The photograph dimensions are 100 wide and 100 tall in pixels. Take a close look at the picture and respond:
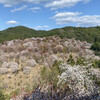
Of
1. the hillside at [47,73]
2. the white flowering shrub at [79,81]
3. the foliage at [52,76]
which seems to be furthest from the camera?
the foliage at [52,76]

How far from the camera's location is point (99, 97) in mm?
5680

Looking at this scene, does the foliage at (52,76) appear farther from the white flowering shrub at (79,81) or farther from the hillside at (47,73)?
the white flowering shrub at (79,81)

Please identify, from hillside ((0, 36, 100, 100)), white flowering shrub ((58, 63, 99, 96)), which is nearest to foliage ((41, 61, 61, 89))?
hillside ((0, 36, 100, 100))

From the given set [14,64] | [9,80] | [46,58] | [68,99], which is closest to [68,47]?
[46,58]

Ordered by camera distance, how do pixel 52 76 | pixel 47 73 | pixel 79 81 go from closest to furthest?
pixel 79 81 < pixel 52 76 < pixel 47 73

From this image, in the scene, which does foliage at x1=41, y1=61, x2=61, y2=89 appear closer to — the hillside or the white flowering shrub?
the hillside

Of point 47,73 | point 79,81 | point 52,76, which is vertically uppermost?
point 79,81

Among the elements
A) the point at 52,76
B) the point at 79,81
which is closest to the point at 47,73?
the point at 52,76

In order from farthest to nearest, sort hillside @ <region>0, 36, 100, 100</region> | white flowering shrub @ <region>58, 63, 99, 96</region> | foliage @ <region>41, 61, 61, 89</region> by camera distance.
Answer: foliage @ <region>41, 61, 61, 89</region>, hillside @ <region>0, 36, 100, 100</region>, white flowering shrub @ <region>58, 63, 99, 96</region>

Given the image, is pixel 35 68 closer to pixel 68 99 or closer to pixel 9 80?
pixel 9 80

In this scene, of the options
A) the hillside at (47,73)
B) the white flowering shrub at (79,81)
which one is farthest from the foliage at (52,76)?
the white flowering shrub at (79,81)

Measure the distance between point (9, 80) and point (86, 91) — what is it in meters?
16.8

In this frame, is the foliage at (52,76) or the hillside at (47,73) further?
the foliage at (52,76)

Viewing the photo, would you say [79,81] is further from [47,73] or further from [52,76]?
[47,73]
